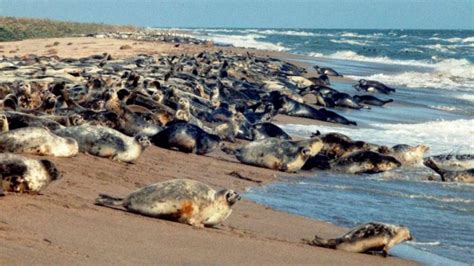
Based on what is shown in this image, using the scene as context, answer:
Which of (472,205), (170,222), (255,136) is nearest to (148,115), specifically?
(255,136)

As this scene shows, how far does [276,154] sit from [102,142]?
2479 millimetres

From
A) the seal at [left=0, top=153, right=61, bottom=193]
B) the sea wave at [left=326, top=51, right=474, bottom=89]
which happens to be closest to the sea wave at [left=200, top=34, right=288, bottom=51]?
the sea wave at [left=326, top=51, right=474, bottom=89]

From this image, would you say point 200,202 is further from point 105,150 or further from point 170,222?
point 105,150

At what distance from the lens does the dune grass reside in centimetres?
4669

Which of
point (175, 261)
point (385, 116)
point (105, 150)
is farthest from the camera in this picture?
point (385, 116)

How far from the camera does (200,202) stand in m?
5.80

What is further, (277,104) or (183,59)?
(183,59)

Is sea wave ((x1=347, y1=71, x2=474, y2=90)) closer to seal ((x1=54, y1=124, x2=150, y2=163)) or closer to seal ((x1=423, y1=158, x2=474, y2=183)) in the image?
seal ((x1=423, y1=158, x2=474, y2=183))

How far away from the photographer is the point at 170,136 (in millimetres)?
9734

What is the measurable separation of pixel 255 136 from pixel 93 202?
20.2 feet

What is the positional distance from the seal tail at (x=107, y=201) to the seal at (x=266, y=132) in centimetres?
602

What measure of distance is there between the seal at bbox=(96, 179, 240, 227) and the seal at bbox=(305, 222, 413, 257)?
2.44 ft

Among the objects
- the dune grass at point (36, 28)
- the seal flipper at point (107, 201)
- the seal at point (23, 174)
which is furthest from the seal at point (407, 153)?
the dune grass at point (36, 28)

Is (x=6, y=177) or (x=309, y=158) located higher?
(x=6, y=177)
